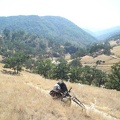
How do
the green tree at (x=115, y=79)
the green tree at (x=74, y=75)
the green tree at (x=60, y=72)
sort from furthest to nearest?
the green tree at (x=60, y=72) < the green tree at (x=74, y=75) < the green tree at (x=115, y=79)

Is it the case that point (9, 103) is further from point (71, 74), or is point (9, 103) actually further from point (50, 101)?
point (71, 74)

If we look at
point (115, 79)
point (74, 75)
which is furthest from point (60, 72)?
point (115, 79)

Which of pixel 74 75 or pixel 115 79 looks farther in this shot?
pixel 74 75

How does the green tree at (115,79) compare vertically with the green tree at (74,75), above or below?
above

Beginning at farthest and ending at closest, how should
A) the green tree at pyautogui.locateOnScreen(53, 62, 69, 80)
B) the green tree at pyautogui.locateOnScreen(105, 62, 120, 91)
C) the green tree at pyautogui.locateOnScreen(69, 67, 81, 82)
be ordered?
the green tree at pyautogui.locateOnScreen(53, 62, 69, 80) → the green tree at pyautogui.locateOnScreen(69, 67, 81, 82) → the green tree at pyautogui.locateOnScreen(105, 62, 120, 91)

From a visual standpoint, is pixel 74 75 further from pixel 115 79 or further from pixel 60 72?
Result: pixel 115 79

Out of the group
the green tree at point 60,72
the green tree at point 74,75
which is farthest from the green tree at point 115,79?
the green tree at point 60,72

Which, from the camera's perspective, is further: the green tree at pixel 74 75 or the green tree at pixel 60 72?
the green tree at pixel 60 72

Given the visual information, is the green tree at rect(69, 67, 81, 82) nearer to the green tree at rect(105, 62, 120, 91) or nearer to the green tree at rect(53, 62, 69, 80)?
the green tree at rect(53, 62, 69, 80)

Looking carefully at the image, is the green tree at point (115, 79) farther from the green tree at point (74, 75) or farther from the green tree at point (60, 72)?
the green tree at point (60, 72)

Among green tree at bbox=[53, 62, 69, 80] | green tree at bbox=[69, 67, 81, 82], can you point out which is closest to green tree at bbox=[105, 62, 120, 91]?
green tree at bbox=[69, 67, 81, 82]

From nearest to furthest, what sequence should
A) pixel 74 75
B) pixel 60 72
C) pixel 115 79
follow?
pixel 115 79 → pixel 74 75 → pixel 60 72

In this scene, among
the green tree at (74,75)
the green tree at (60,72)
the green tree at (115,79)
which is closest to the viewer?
the green tree at (115,79)

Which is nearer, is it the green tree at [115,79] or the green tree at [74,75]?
the green tree at [115,79]
